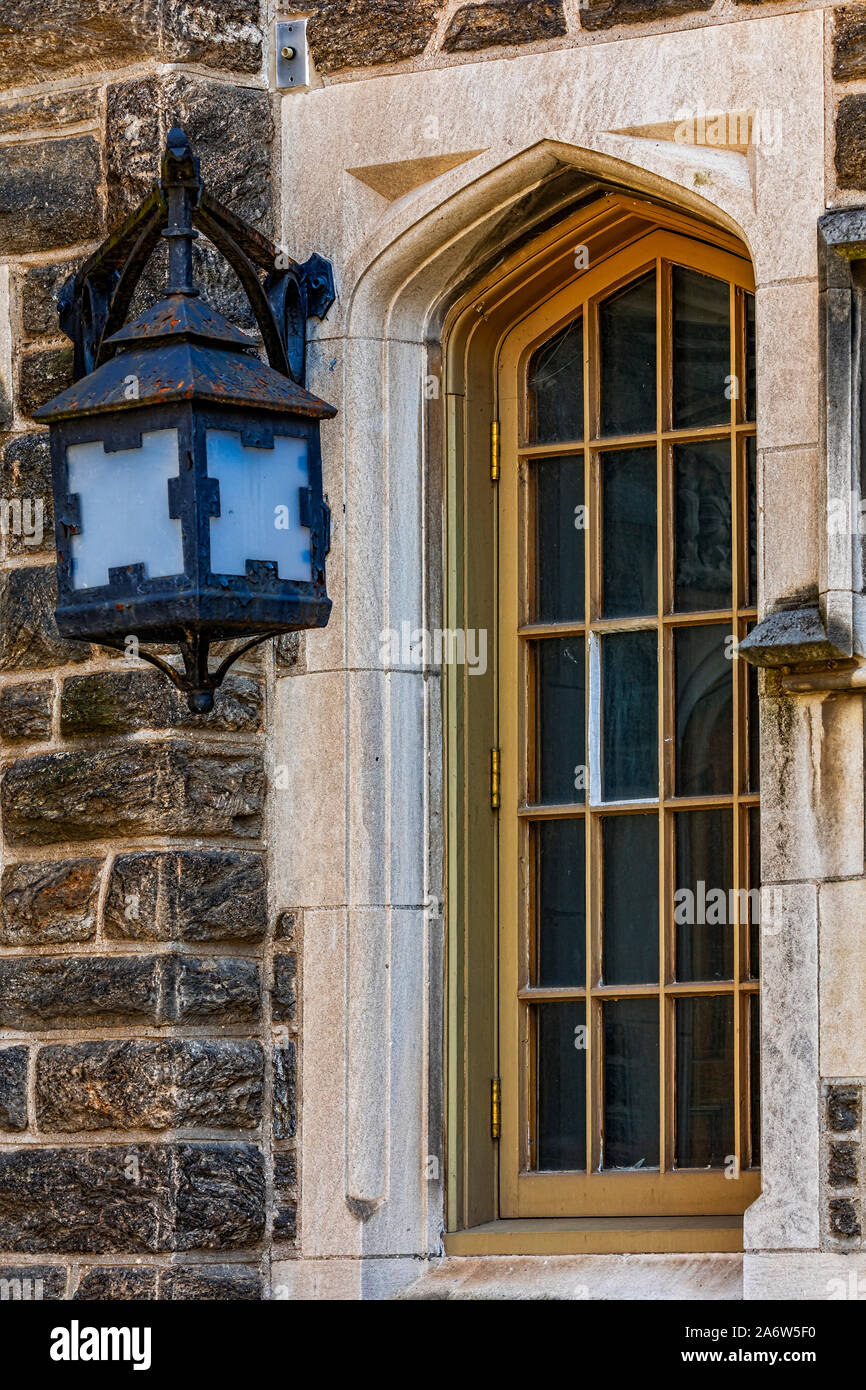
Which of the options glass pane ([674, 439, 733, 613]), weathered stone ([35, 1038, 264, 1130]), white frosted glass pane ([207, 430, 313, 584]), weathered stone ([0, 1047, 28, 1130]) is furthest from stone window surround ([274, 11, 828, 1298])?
white frosted glass pane ([207, 430, 313, 584])

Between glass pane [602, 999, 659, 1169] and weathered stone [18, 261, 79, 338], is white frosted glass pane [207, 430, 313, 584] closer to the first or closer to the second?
weathered stone [18, 261, 79, 338]

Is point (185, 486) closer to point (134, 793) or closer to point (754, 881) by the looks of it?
point (134, 793)

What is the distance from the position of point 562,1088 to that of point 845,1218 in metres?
0.82

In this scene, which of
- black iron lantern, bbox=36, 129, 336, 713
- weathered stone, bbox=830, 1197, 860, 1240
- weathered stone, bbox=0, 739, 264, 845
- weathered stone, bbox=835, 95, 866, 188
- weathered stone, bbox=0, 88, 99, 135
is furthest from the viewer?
weathered stone, bbox=0, 88, 99, 135

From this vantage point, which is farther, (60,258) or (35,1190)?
(60,258)

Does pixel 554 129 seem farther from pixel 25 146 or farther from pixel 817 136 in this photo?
pixel 25 146

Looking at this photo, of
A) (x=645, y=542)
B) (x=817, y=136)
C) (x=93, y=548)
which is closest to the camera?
(x=93, y=548)

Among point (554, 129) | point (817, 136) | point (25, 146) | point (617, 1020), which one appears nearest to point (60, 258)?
point (25, 146)

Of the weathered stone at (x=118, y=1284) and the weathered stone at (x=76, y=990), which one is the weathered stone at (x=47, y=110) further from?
the weathered stone at (x=118, y=1284)

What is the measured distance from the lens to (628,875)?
17.5ft

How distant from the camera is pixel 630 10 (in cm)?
524

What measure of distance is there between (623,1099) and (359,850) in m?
0.74

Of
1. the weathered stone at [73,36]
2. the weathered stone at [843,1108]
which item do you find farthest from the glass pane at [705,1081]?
the weathered stone at [73,36]

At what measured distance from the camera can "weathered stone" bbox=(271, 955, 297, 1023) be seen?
17.3ft
